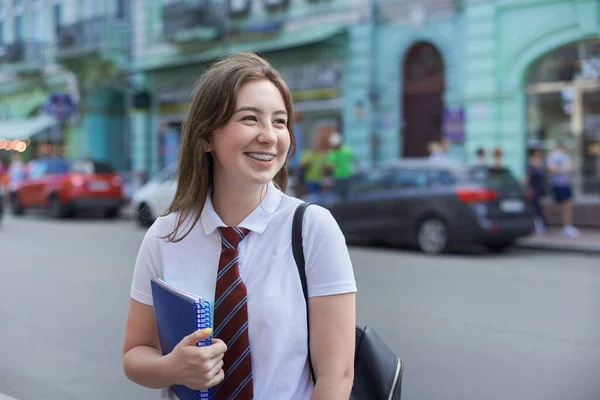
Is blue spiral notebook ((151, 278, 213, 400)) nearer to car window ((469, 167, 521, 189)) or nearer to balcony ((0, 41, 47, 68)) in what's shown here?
car window ((469, 167, 521, 189))

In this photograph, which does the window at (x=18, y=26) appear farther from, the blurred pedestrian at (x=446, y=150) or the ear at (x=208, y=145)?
the ear at (x=208, y=145)

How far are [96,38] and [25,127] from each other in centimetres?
595

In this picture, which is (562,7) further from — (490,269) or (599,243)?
(490,269)

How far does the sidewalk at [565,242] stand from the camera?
12733 mm

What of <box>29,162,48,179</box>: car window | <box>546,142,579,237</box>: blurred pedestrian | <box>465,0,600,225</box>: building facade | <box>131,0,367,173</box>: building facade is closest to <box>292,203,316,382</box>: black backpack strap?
<box>546,142,579,237</box>: blurred pedestrian

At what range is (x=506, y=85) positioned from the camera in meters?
17.1

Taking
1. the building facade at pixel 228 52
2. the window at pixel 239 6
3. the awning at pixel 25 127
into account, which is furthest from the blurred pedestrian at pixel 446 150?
the awning at pixel 25 127

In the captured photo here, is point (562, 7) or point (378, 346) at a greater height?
point (562, 7)

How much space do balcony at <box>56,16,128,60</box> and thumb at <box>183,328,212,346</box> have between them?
88.2 feet

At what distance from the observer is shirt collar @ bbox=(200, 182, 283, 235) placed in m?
1.97

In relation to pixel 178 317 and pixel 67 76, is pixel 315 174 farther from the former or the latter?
pixel 67 76

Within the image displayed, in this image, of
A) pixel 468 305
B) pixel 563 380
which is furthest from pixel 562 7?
pixel 563 380

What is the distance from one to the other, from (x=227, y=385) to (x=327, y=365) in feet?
0.86

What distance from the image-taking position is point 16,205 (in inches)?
882
